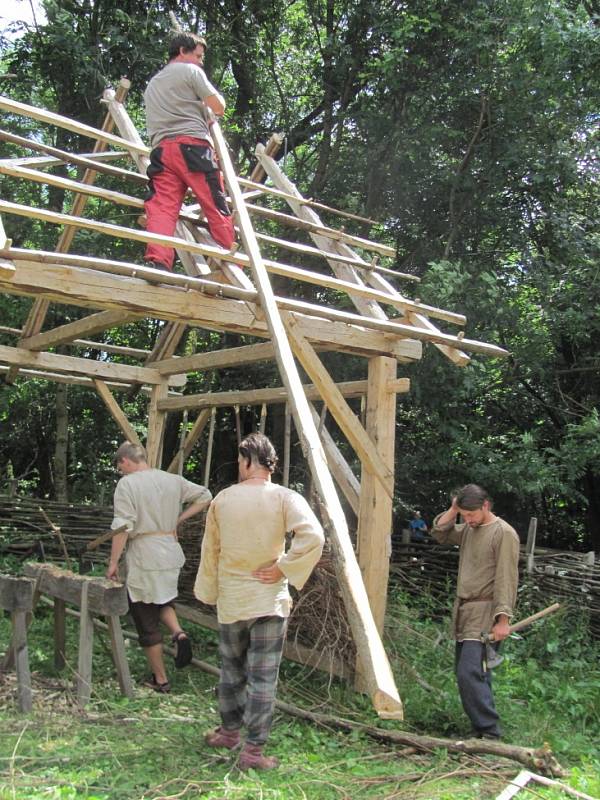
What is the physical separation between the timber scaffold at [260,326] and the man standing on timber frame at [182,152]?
137 mm

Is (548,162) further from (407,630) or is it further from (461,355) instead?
(407,630)

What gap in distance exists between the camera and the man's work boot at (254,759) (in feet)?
13.1

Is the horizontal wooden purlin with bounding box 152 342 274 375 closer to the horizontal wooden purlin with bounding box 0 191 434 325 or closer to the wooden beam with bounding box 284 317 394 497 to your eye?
the wooden beam with bounding box 284 317 394 497

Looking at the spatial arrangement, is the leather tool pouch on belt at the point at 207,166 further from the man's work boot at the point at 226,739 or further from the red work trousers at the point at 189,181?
the man's work boot at the point at 226,739

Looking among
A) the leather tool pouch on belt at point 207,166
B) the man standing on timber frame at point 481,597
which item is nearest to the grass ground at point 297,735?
the man standing on timber frame at point 481,597

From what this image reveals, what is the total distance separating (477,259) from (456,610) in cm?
690

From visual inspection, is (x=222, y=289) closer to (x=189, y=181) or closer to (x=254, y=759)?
(x=189, y=181)

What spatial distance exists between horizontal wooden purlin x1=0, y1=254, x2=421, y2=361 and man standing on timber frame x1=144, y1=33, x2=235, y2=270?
2.08 feet

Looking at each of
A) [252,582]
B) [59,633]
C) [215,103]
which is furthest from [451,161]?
[252,582]

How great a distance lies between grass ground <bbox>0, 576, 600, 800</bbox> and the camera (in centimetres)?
375

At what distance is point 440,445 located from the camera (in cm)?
1059

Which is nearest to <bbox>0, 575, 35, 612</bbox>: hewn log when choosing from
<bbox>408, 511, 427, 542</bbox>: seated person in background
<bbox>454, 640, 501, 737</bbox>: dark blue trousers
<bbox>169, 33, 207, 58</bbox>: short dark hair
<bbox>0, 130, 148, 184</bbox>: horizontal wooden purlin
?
<bbox>454, 640, 501, 737</bbox>: dark blue trousers

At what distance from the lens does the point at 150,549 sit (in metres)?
5.78

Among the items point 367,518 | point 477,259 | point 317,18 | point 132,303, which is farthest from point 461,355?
point 317,18
